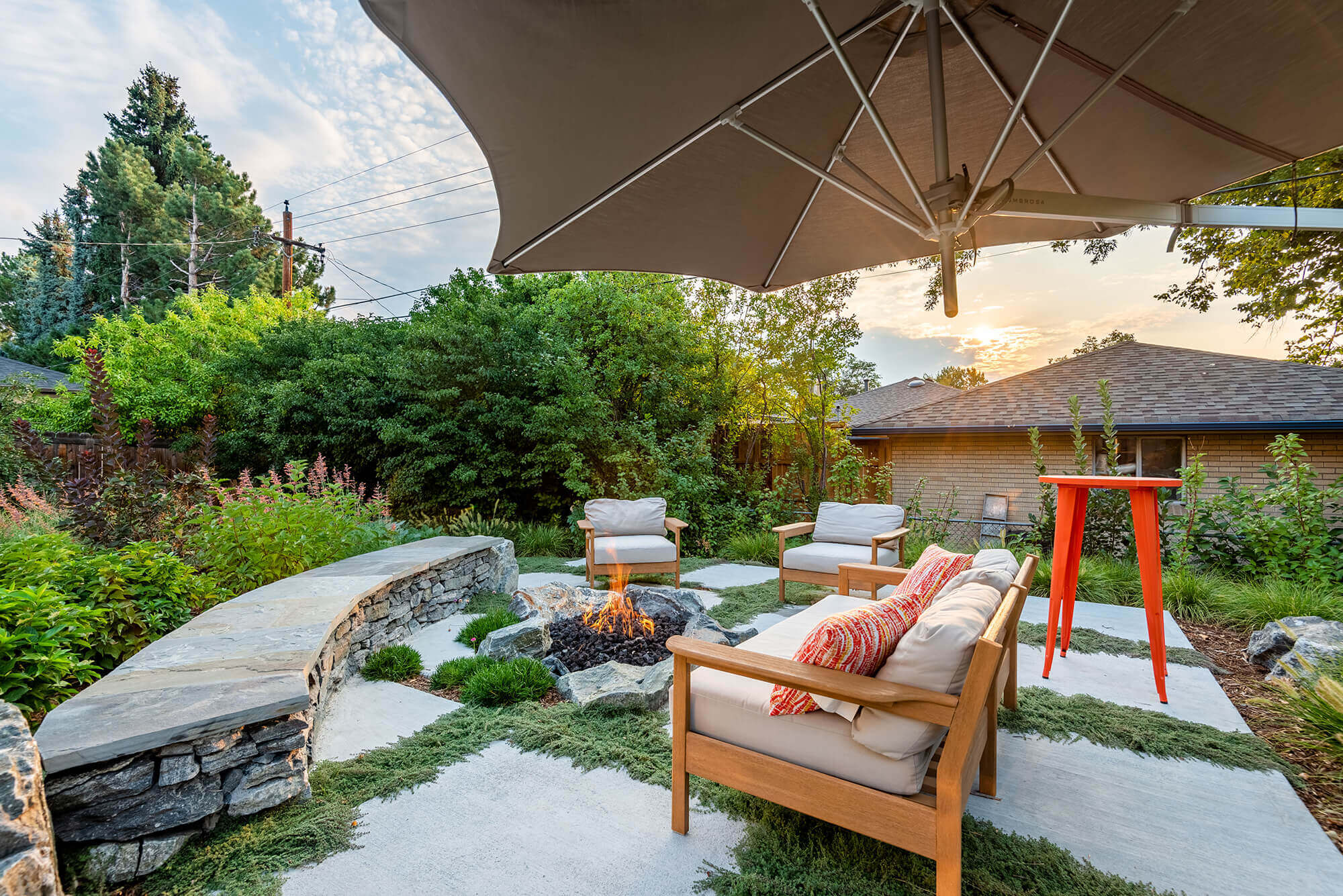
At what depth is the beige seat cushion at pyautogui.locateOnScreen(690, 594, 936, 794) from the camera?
143 cm

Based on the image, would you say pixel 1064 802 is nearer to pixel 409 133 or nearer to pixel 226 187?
pixel 409 133

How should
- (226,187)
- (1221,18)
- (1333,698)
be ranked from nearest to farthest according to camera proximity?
(1221,18), (1333,698), (226,187)

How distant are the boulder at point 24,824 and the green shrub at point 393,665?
1.66 m

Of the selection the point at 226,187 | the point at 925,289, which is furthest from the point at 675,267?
the point at 226,187

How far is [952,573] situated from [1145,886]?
1.04 meters

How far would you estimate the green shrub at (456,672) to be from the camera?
2924mm

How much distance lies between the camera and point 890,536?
4551mm

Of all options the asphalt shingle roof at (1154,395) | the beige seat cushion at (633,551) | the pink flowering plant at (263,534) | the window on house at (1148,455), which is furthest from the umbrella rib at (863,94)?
the window on house at (1148,455)

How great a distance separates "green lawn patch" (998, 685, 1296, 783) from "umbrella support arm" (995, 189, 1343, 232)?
80.8 inches

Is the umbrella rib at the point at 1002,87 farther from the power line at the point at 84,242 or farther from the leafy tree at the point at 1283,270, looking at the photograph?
the power line at the point at 84,242

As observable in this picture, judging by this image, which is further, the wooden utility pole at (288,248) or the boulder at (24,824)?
the wooden utility pole at (288,248)

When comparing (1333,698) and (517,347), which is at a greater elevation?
(517,347)

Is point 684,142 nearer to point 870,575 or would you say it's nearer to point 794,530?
point 870,575

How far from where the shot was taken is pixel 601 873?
1593mm
